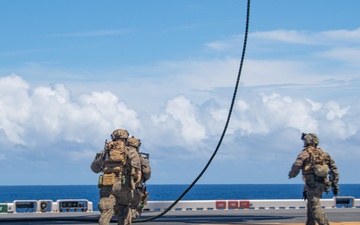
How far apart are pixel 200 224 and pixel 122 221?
296 inches

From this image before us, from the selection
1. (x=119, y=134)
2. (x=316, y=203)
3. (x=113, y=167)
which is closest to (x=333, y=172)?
(x=316, y=203)

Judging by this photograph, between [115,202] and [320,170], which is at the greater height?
[320,170]

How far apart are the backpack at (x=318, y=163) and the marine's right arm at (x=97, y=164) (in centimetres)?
473

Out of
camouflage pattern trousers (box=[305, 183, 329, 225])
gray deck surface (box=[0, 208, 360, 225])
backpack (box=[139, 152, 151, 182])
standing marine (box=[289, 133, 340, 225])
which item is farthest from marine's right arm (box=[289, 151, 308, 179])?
gray deck surface (box=[0, 208, 360, 225])

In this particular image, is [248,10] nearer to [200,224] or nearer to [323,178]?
[323,178]

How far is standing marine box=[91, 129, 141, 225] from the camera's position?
637 inches

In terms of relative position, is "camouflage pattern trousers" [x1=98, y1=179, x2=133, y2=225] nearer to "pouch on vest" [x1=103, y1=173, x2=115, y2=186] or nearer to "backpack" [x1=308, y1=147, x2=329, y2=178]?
"pouch on vest" [x1=103, y1=173, x2=115, y2=186]

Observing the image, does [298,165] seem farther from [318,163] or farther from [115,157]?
[115,157]

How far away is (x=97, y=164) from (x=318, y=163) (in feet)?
16.4

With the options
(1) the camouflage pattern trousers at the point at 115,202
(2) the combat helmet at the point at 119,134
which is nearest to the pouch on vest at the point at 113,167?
(1) the camouflage pattern trousers at the point at 115,202

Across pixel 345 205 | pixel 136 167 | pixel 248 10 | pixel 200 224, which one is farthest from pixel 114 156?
pixel 345 205

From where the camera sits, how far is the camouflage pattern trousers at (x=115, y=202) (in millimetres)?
16156

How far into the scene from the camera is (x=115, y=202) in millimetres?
16484

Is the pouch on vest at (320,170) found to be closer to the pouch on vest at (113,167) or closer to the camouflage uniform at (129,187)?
the camouflage uniform at (129,187)
